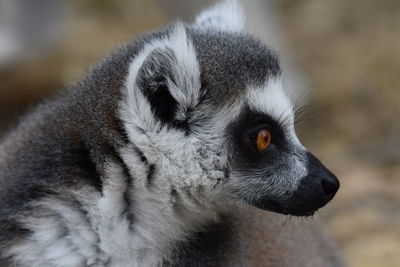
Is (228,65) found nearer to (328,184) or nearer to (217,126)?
(217,126)

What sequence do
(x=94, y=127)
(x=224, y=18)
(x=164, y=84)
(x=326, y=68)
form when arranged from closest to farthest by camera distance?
(x=164, y=84), (x=94, y=127), (x=224, y=18), (x=326, y=68)

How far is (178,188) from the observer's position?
11.5 feet

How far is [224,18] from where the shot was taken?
425 centimetres

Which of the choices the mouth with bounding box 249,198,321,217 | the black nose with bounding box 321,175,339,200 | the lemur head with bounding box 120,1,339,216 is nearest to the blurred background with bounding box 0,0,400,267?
the lemur head with bounding box 120,1,339,216

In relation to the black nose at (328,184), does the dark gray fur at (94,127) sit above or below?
above

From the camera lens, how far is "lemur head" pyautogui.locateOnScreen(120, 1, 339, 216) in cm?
342

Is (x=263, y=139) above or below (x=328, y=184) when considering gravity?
above

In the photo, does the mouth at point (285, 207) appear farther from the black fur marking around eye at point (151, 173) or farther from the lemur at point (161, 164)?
the black fur marking around eye at point (151, 173)

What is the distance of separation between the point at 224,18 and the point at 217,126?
0.89 m

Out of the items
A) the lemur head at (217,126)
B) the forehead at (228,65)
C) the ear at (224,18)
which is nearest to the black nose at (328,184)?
the lemur head at (217,126)

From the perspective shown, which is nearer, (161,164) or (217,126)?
(161,164)

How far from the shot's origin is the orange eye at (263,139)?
358 centimetres

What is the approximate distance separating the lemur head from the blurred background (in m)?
1.39

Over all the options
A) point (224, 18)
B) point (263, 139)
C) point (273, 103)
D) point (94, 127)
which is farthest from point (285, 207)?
point (224, 18)
